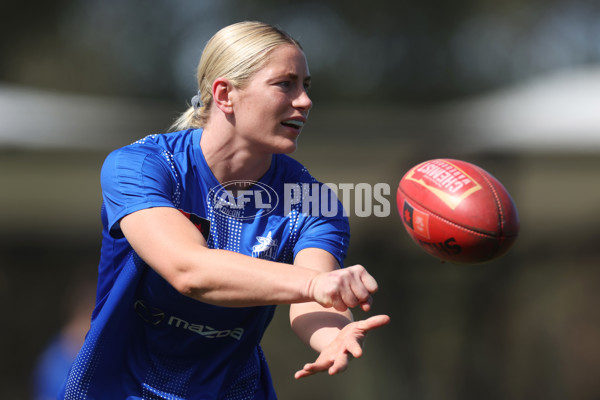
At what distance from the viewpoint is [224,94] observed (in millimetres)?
3062

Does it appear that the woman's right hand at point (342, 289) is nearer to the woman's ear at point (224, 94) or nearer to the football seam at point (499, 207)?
the woman's ear at point (224, 94)

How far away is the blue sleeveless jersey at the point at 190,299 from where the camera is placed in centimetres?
293

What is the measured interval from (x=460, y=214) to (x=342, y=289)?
4.02ft

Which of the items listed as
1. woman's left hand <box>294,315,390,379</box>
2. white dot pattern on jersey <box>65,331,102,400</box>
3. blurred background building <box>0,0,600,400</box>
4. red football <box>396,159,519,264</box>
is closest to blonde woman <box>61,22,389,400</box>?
white dot pattern on jersey <box>65,331,102,400</box>

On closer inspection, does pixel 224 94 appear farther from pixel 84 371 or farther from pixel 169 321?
pixel 84 371

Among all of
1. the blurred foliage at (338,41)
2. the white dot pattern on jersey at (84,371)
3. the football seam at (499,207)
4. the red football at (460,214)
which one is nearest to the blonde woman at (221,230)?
the white dot pattern on jersey at (84,371)

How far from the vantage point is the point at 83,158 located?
943cm

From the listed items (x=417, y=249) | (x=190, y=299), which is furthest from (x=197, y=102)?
(x=417, y=249)

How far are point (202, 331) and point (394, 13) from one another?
15981 millimetres

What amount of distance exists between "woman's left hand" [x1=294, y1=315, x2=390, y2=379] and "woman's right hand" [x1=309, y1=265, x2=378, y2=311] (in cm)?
14

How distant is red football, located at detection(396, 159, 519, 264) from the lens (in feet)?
10.8

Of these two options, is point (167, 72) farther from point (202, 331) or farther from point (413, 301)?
point (202, 331)

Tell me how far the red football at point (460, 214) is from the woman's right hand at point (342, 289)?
114 cm

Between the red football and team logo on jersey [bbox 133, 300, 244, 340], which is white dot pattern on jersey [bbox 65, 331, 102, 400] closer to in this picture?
team logo on jersey [bbox 133, 300, 244, 340]
